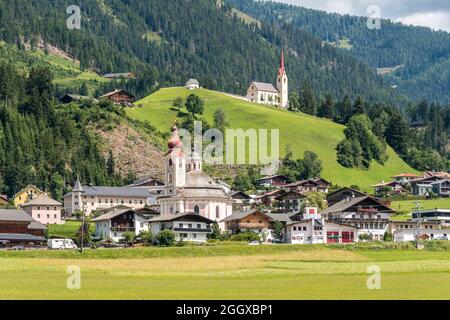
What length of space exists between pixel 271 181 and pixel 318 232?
1986 inches

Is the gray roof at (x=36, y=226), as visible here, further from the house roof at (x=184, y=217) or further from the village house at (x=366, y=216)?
the village house at (x=366, y=216)

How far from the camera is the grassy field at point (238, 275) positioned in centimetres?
5116

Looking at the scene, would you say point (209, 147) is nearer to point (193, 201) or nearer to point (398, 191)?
point (398, 191)

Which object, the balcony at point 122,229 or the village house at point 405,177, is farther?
the village house at point 405,177

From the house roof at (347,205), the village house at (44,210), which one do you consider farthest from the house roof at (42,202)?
the house roof at (347,205)

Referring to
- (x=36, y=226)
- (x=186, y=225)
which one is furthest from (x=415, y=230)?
(x=36, y=226)

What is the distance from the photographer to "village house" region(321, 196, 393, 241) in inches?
4934

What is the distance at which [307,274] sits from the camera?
6706 centimetres

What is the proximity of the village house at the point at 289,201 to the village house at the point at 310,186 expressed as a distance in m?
8.78

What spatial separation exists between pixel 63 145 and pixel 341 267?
3532 inches

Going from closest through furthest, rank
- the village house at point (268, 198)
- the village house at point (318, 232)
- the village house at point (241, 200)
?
the village house at point (318, 232) < the village house at point (241, 200) < the village house at point (268, 198)

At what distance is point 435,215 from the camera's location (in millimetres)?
133000

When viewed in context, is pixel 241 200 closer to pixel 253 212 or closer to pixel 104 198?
pixel 104 198
